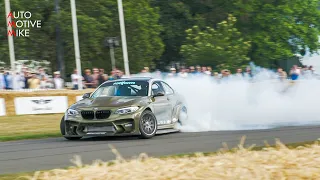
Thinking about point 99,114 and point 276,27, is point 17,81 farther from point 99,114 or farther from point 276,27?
point 276,27

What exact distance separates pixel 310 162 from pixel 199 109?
1373 centimetres

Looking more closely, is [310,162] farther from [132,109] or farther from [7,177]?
[132,109]

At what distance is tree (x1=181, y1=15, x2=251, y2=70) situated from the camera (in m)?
47.8

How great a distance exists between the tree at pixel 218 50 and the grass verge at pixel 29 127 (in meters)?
23.4

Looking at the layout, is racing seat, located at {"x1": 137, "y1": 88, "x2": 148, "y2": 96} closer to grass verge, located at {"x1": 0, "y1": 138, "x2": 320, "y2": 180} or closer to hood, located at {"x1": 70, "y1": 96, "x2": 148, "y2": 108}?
hood, located at {"x1": 70, "y1": 96, "x2": 148, "y2": 108}

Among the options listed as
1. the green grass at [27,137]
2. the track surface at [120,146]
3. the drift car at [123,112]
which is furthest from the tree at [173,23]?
the drift car at [123,112]

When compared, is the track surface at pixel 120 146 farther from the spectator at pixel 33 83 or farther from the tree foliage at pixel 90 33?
the tree foliage at pixel 90 33

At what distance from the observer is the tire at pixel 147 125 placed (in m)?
16.1

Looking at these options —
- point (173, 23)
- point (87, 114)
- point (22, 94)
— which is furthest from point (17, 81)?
point (173, 23)

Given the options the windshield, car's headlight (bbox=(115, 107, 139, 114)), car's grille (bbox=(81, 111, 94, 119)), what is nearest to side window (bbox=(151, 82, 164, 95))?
the windshield

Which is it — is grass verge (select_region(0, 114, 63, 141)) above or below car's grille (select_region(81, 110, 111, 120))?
below

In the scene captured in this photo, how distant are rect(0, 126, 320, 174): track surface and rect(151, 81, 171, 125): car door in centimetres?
41

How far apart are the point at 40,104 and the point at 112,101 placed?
9.96 meters

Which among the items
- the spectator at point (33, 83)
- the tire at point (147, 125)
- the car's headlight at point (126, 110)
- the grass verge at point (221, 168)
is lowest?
→ the tire at point (147, 125)
